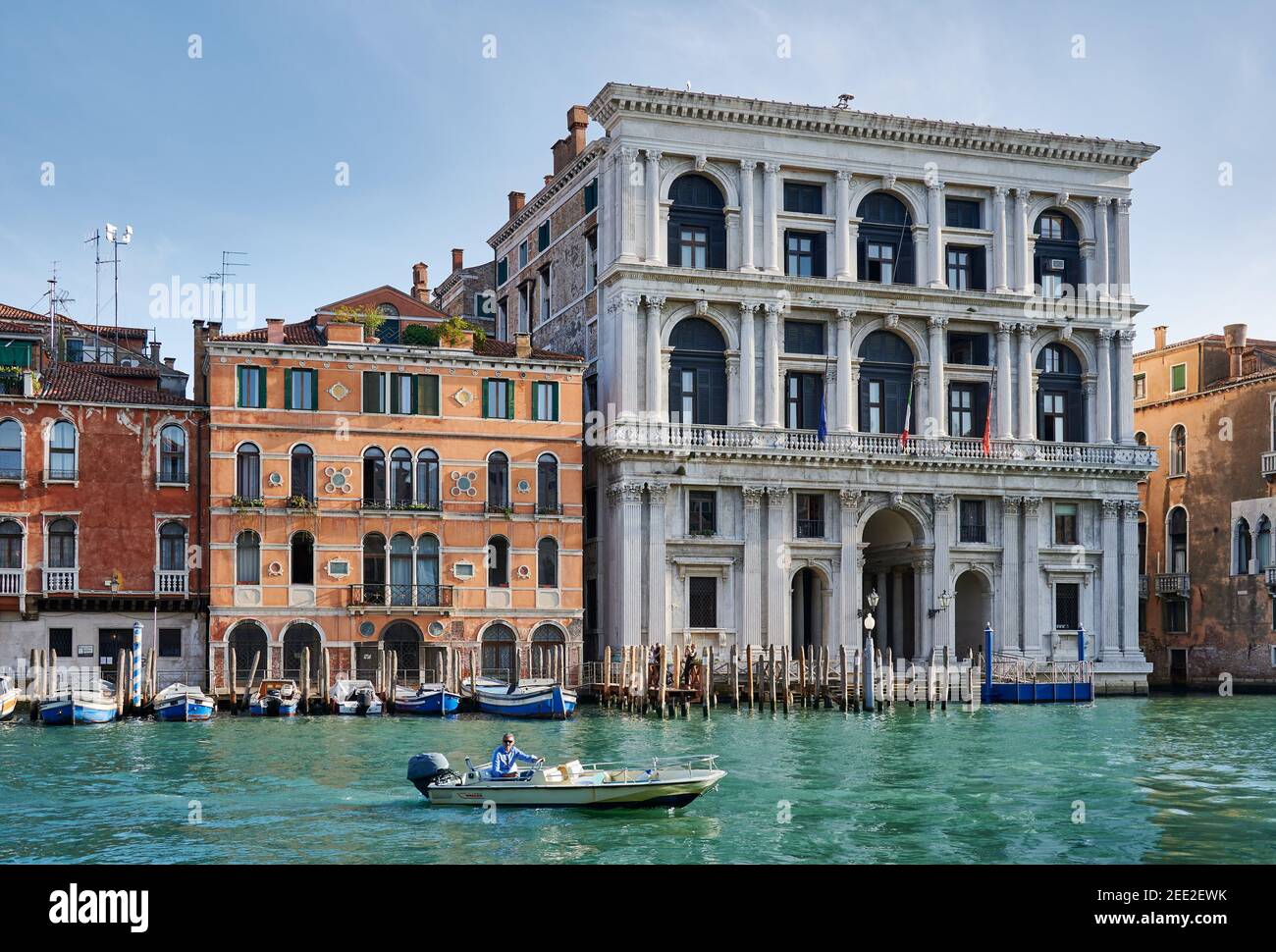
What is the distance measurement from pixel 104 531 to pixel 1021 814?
26481 millimetres

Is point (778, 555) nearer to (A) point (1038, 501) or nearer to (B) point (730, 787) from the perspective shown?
(A) point (1038, 501)

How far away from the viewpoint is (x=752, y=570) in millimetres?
42031

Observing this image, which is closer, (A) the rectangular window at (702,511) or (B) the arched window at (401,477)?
(B) the arched window at (401,477)

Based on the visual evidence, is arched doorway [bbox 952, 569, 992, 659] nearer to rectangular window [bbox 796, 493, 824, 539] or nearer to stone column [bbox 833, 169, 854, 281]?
rectangular window [bbox 796, 493, 824, 539]

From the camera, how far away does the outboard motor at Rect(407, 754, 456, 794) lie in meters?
19.5

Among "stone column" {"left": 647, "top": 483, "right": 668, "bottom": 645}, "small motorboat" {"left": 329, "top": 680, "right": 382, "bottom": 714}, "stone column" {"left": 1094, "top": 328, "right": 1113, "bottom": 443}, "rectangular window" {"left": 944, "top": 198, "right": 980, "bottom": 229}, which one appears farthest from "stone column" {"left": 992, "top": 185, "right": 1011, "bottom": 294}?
"small motorboat" {"left": 329, "top": 680, "right": 382, "bottom": 714}

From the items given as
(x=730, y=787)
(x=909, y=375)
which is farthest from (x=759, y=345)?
(x=730, y=787)

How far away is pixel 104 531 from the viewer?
123 feet

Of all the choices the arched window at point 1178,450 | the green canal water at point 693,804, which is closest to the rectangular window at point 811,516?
the green canal water at point 693,804

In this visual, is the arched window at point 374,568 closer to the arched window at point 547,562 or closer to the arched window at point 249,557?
the arched window at point 249,557

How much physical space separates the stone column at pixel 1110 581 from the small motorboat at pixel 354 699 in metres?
23.3

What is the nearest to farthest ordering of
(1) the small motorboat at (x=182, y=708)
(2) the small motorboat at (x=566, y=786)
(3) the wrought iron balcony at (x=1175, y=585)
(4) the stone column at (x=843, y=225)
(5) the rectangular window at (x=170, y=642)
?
(2) the small motorboat at (x=566, y=786), (1) the small motorboat at (x=182, y=708), (5) the rectangular window at (x=170, y=642), (4) the stone column at (x=843, y=225), (3) the wrought iron balcony at (x=1175, y=585)

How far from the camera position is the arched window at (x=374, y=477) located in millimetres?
38438

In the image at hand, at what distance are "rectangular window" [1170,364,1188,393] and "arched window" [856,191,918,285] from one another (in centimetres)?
1248
